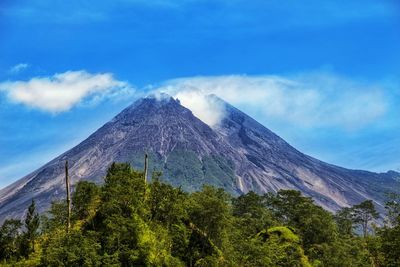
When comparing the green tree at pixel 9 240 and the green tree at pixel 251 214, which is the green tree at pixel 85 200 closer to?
the green tree at pixel 9 240

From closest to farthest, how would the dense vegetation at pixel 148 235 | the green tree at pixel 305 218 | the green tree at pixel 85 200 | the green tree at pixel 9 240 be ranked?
the dense vegetation at pixel 148 235
the green tree at pixel 85 200
the green tree at pixel 9 240
the green tree at pixel 305 218

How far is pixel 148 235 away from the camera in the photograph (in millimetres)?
44219

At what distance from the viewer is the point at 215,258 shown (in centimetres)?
4856

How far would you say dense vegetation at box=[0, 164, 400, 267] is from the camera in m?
40.8

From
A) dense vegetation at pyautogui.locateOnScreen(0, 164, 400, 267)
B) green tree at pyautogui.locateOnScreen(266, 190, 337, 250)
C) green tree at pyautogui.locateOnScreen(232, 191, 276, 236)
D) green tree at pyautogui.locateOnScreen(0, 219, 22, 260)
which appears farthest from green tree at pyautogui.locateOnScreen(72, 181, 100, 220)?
green tree at pyautogui.locateOnScreen(266, 190, 337, 250)

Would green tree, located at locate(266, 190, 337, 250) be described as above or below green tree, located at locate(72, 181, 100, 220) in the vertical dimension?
below

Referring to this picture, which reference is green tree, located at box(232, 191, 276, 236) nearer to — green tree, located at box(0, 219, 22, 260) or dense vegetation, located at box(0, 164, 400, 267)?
dense vegetation, located at box(0, 164, 400, 267)

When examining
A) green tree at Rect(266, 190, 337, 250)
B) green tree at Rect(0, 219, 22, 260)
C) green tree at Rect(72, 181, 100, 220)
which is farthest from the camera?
green tree at Rect(266, 190, 337, 250)

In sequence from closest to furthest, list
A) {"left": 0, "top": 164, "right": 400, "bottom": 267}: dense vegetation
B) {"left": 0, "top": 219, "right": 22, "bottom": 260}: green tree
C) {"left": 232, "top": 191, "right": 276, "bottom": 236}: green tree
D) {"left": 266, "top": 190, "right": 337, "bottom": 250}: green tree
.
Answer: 1. {"left": 0, "top": 164, "right": 400, "bottom": 267}: dense vegetation
2. {"left": 0, "top": 219, "right": 22, "bottom": 260}: green tree
3. {"left": 232, "top": 191, "right": 276, "bottom": 236}: green tree
4. {"left": 266, "top": 190, "right": 337, "bottom": 250}: green tree

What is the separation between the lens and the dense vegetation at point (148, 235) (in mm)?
40844

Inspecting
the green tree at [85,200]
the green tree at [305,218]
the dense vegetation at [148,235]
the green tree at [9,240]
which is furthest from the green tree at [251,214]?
the green tree at [9,240]

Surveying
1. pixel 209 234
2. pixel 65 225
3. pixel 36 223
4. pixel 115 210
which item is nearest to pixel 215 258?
pixel 209 234

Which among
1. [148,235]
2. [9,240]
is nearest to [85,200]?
[148,235]

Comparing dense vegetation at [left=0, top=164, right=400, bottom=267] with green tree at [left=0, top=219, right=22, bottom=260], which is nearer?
dense vegetation at [left=0, top=164, right=400, bottom=267]
